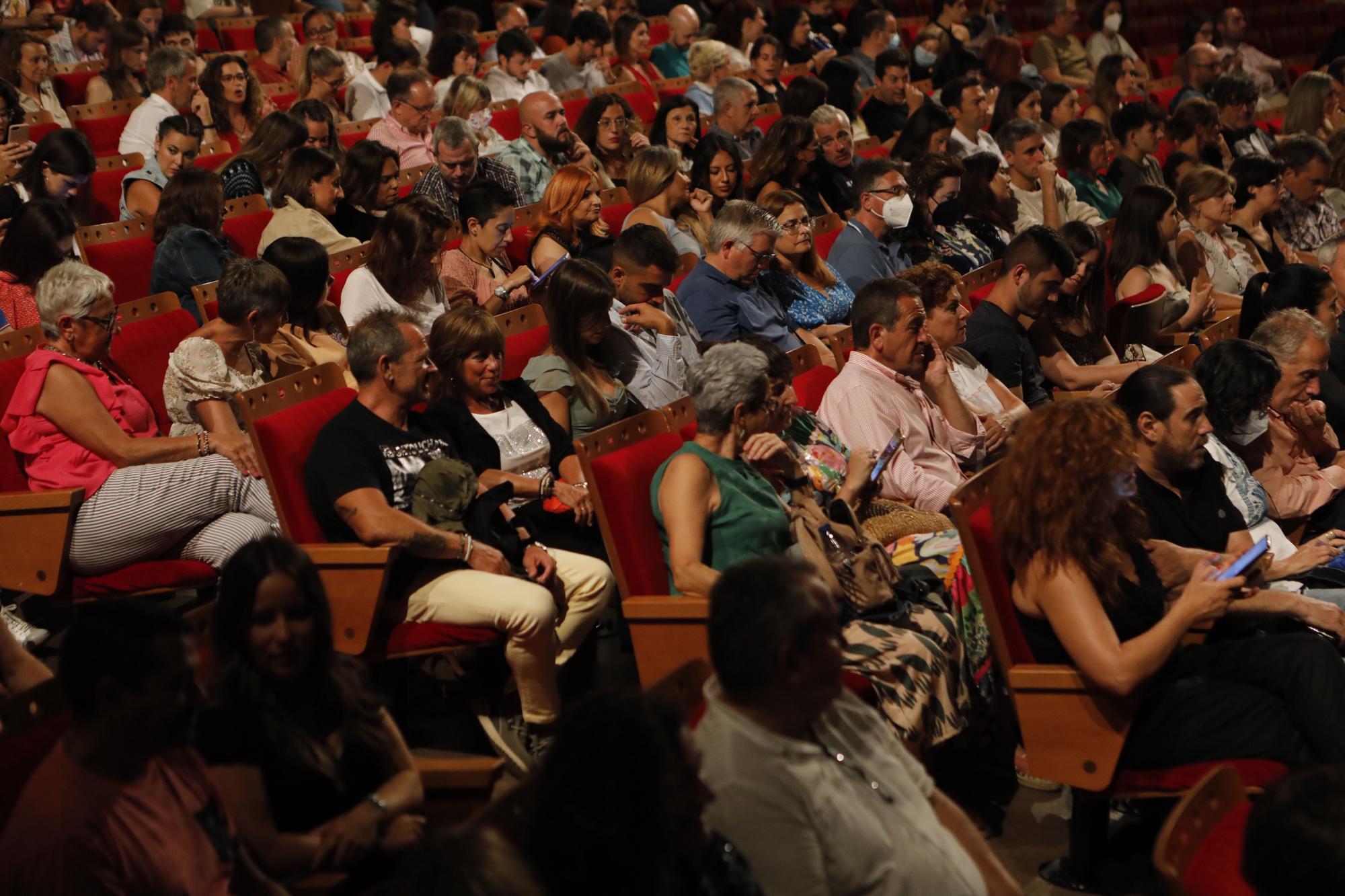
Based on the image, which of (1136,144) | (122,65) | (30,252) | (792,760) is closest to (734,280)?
(30,252)

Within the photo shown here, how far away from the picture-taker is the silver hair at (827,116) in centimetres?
605

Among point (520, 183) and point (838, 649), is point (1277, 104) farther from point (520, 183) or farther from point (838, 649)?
point (838, 649)

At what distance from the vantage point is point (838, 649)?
1825 millimetres

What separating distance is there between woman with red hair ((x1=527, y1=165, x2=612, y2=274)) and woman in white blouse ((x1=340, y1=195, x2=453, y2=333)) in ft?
2.30

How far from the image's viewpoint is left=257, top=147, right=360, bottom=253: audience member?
4.44 metres

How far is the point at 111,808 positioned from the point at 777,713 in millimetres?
807

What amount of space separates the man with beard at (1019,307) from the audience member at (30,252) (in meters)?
2.54

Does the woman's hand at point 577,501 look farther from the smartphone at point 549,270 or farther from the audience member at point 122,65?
the audience member at point 122,65

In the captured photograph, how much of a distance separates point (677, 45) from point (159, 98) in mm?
3639

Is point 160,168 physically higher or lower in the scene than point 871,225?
lower

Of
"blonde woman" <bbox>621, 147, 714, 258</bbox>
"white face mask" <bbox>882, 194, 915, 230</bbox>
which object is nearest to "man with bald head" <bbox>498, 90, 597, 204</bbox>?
"blonde woman" <bbox>621, 147, 714, 258</bbox>

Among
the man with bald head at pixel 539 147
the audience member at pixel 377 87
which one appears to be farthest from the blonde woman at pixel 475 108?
the audience member at pixel 377 87

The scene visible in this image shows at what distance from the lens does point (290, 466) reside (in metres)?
2.94

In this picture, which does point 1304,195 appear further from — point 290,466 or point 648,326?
point 290,466
